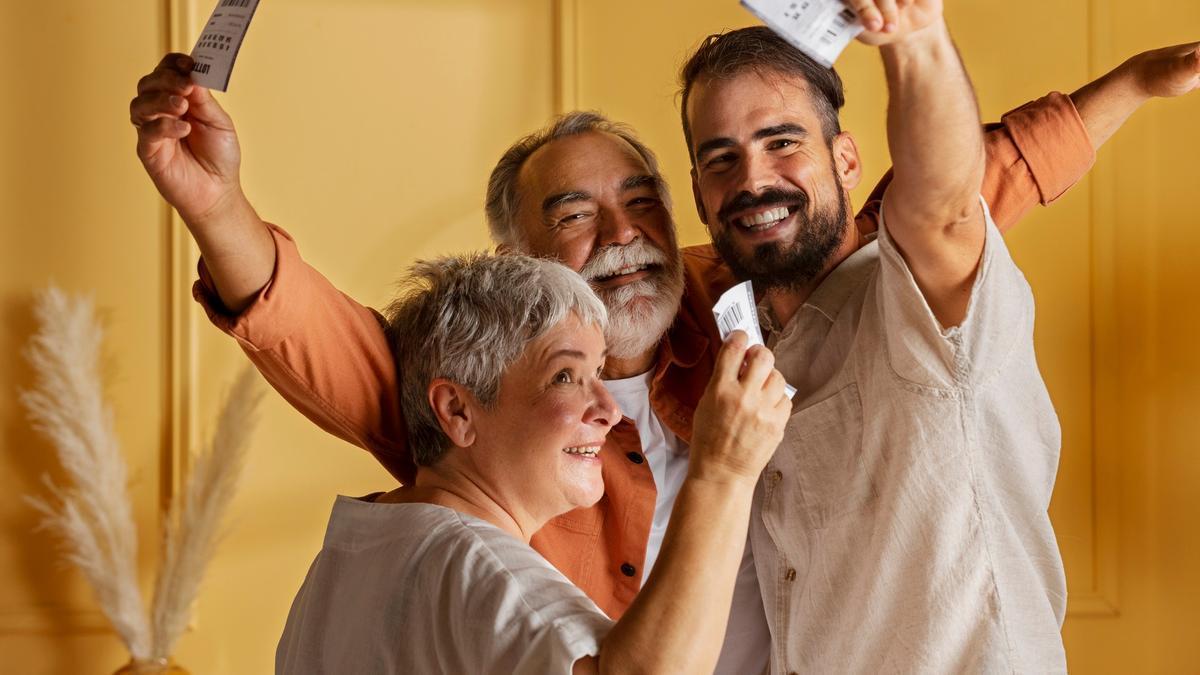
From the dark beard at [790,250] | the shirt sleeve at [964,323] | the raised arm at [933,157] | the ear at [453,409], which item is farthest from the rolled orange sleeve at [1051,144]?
the ear at [453,409]

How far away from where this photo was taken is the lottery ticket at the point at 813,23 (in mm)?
1245

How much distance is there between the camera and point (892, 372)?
1699mm

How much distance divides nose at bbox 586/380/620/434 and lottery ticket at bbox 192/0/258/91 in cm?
58

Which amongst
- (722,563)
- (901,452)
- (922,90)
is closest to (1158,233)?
(901,452)

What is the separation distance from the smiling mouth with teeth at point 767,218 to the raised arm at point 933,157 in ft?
1.44

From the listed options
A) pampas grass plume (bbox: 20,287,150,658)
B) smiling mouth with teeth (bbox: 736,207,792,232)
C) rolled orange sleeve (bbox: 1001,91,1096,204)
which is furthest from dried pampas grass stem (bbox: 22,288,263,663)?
rolled orange sleeve (bbox: 1001,91,1096,204)

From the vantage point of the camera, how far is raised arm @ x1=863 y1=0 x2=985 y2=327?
53.9 inches

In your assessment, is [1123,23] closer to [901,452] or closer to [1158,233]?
[1158,233]

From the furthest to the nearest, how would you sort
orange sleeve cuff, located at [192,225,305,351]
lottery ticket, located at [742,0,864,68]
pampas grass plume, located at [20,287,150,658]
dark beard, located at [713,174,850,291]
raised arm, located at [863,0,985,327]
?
pampas grass plume, located at [20,287,150,658], dark beard, located at [713,174,850,291], orange sleeve cuff, located at [192,225,305,351], raised arm, located at [863,0,985,327], lottery ticket, located at [742,0,864,68]

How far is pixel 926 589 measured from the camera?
1766 mm

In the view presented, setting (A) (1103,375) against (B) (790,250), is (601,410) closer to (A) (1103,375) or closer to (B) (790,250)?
(B) (790,250)

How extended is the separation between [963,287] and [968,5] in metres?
2.23

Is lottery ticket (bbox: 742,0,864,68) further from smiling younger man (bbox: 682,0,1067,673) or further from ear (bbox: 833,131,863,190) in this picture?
ear (bbox: 833,131,863,190)

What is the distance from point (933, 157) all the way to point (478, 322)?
0.60m
